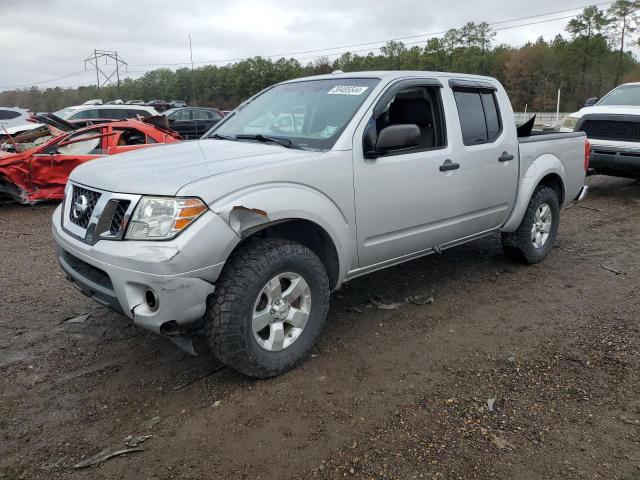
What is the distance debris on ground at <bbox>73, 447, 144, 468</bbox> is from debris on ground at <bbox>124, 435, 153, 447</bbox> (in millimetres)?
40

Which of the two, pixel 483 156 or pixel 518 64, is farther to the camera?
pixel 518 64

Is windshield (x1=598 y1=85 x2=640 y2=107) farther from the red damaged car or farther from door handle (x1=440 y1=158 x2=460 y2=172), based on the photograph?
the red damaged car

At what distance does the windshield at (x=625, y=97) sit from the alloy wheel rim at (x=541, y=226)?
519 centimetres

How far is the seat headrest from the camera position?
14.1 ft

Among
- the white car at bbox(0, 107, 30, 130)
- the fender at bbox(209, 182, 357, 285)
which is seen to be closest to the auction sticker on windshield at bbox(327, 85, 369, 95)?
the fender at bbox(209, 182, 357, 285)

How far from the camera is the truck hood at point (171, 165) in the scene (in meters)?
2.90

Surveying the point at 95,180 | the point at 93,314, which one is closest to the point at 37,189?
the point at 93,314

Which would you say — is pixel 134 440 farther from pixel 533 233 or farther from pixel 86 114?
pixel 86 114

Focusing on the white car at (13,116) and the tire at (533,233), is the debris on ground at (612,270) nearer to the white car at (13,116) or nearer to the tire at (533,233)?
the tire at (533,233)

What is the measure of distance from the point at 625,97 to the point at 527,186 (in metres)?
6.18

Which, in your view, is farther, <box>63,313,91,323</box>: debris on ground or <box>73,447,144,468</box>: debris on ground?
<box>63,313,91,323</box>: debris on ground

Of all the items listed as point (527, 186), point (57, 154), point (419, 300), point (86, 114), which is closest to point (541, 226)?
point (527, 186)

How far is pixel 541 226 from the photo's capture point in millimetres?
5492

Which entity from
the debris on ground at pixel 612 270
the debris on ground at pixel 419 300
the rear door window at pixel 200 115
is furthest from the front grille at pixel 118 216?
the rear door window at pixel 200 115
